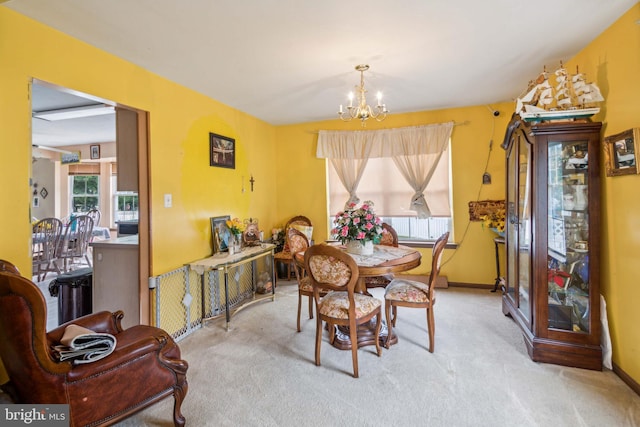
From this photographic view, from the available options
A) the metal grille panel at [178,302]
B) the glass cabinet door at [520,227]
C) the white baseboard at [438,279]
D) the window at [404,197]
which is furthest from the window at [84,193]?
the glass cabinet door at [520,227]

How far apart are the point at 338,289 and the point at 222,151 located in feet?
7.89

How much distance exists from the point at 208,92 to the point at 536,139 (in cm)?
323

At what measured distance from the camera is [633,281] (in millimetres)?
2016

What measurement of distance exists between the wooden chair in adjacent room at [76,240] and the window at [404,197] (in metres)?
4.65

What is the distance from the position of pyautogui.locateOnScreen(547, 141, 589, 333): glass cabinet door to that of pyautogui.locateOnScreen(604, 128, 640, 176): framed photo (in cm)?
15

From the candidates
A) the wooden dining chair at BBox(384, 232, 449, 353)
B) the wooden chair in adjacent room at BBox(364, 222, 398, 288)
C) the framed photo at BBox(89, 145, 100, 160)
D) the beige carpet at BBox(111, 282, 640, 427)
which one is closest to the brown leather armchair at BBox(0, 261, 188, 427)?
the beige carpet at BBox(111, 282, 640, 427)

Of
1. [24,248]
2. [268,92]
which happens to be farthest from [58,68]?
[268,92]

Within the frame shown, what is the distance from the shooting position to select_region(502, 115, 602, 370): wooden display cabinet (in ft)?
7.38

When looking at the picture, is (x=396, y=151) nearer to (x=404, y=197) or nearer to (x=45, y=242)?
(x=404, y=197)

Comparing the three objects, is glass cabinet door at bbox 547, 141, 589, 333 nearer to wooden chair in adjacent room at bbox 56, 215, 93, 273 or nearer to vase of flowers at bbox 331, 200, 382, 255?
vase of flowers at bbox 331, 200, 382, 255

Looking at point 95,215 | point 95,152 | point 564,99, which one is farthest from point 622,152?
point 95,215

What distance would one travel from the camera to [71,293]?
117 inches

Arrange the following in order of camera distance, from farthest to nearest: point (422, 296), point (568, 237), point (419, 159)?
point (419, 159) < point (422, 296) < point (568, 237)

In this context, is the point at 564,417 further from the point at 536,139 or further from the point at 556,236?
the point at 536,139
